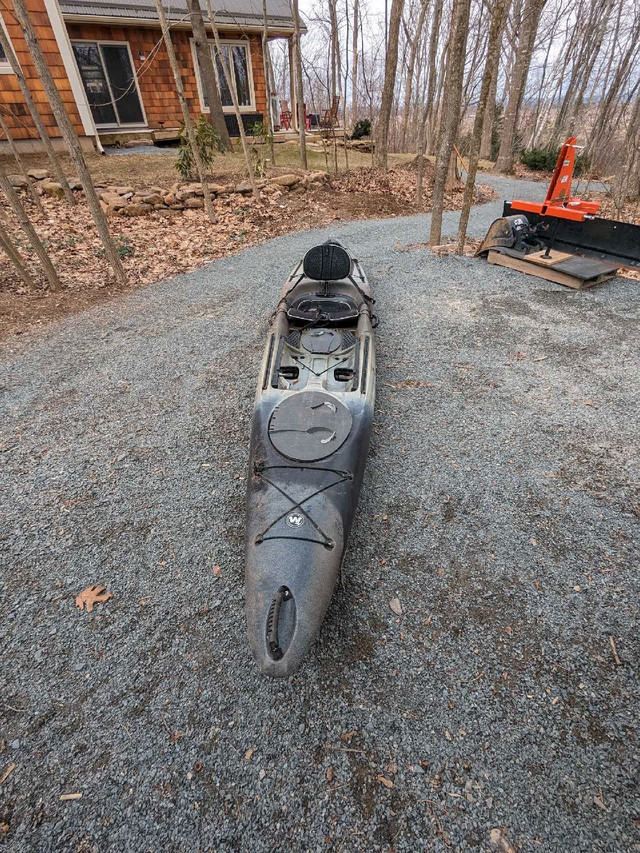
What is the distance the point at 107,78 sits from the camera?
1417 cm

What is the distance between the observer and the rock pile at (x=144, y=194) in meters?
10.5

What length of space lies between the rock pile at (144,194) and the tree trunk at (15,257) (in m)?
3.90

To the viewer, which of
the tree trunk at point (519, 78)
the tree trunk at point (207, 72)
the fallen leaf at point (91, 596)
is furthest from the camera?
the tree trunk at point (519, 78)

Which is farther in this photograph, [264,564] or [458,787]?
[264,564]

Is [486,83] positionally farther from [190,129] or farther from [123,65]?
[123,65]

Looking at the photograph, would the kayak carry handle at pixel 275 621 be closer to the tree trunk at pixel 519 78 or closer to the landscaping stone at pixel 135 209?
the landscaping stone at pixel 135 209

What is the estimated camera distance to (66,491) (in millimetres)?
3857

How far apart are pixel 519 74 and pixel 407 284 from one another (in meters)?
16.9

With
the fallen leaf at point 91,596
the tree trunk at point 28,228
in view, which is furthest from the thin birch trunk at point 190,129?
the fallen leaf at point 91,596

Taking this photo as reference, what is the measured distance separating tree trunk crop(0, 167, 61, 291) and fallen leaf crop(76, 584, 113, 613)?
657cm

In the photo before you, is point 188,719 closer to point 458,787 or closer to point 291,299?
point 458,787

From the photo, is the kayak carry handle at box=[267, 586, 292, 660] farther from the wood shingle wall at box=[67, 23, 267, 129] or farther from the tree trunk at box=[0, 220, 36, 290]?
the wood shingle wall at box=[67, 23, 267, 129]

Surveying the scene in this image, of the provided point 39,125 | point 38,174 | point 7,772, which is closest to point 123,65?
A: point 38,174

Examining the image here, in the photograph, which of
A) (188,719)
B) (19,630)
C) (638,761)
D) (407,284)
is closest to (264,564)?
(188,719)
